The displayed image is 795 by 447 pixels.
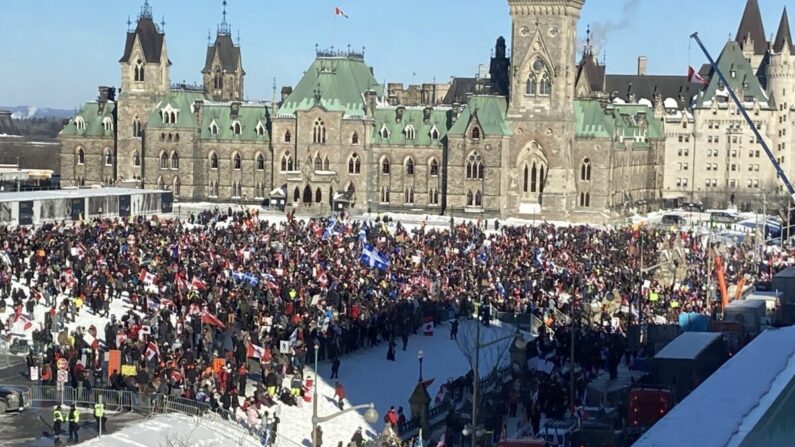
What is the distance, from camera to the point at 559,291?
61.5m

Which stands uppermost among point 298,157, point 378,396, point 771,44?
point 771,44

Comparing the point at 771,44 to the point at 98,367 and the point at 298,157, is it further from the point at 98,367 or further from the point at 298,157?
the point at 98,367

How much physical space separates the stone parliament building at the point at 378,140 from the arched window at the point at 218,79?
1101 centimetres

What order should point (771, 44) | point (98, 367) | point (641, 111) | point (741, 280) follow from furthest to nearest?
point (771, 44), point (641, 111), point (741, 280), point (98, 367)

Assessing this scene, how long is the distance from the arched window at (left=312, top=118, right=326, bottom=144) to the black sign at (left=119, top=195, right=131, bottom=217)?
18.1 metres

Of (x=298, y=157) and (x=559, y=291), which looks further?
(x=298, y=157)

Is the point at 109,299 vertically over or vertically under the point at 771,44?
under

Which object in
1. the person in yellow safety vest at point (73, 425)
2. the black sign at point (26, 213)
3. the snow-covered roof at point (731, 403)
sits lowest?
the person in yellow safety vest at point (73, 425)

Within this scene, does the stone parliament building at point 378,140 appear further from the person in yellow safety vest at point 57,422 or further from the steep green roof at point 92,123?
the person in yellow safety vest at point 57,422

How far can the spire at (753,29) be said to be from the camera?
463ft

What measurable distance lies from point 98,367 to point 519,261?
29475mm

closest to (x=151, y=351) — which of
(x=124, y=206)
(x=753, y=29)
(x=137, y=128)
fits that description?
(x=124, y=206)

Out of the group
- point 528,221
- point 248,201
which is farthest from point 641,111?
point 248,201

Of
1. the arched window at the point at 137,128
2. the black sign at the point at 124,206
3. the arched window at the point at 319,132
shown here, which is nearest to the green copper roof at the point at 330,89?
the arched window at the point at 319,132
